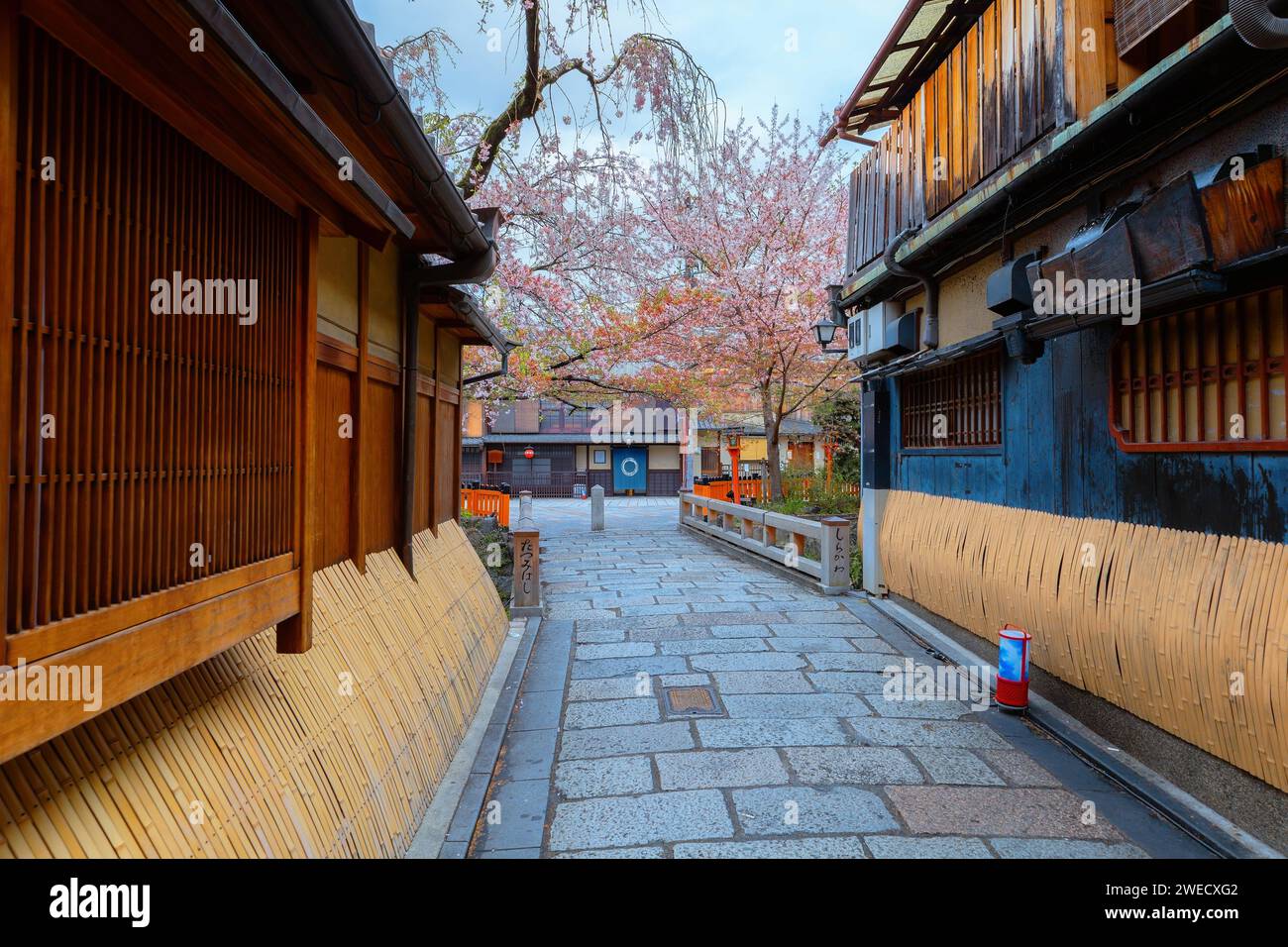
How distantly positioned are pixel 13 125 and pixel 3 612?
3.91 ft

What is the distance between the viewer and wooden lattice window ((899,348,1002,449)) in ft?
24.9

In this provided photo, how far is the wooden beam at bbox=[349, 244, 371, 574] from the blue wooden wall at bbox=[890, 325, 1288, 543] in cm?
565

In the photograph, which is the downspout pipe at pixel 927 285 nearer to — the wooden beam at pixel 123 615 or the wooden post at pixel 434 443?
the wooden post at pixel 434 443

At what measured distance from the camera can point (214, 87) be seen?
229cm

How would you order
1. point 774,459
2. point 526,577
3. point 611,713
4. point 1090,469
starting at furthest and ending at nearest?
point 774,459 < point 526,577 < point 611,713 < point 1090,469

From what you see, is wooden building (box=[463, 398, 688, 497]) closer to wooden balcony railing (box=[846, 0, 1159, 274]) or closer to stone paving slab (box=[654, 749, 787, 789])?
wooden balcony railing (box=[846, 0, 1159, 274])

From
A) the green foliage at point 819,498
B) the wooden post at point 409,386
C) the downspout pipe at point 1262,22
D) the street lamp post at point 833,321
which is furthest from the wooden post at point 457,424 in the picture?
the green foliage at point 819,498

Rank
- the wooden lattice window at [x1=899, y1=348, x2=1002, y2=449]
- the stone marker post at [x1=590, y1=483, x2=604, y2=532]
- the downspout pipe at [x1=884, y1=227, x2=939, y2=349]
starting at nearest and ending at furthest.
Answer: the wooden lattice window at [x1=899, y1=348, x2=1002, y2=449], the downspout pipe at [x1=884, y1=227, x2=939, y2=349], the stone marker post at [x1=590, y1=483, x2=604, y2=532]

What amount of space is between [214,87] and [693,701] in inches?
218

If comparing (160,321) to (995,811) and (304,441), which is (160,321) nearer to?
(304,441)

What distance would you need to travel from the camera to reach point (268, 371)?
3133 millimetres

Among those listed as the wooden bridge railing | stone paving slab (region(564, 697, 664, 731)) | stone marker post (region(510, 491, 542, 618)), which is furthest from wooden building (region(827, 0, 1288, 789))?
stone marker post (region(510, 491, 542, 618))

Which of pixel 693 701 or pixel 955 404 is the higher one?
pixel 955 404

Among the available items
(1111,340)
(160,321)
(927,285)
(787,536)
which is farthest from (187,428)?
(787,536)
